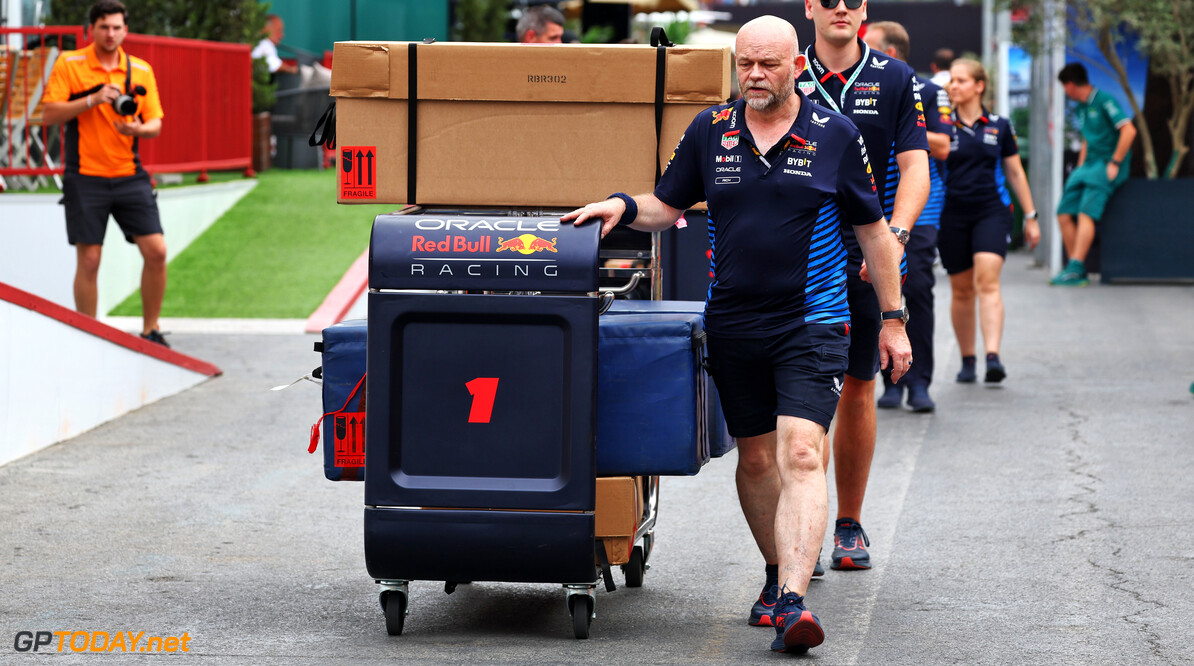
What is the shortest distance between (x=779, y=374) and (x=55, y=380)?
4564 millimetres

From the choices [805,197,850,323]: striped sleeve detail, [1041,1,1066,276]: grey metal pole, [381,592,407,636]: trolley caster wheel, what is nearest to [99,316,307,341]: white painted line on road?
[381,592,407,636]: trolley caster wheel

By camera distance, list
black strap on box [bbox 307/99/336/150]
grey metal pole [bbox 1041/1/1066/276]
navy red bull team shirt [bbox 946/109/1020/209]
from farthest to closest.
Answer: grey metal pole [bbox 1041/1/1066/276], navy red bull team shirt [bbox 946/109/1020/209], black strap on box [bbox 307/99/336/150]

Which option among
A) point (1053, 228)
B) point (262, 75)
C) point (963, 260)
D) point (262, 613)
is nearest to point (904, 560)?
point (262, 613)

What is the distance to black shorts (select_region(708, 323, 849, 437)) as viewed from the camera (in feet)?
15.7

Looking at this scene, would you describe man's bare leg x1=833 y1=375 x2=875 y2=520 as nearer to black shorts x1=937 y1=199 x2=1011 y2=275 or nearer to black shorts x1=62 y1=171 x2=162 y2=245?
black shorts x1=937 y1=199 x2=1011 y2=275

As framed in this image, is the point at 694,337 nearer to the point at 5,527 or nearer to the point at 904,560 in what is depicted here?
the point at 904,560

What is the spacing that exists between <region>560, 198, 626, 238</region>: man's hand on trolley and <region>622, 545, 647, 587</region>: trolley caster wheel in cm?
120

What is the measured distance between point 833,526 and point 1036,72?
13.6m

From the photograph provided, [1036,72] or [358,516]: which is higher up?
[1036,72]

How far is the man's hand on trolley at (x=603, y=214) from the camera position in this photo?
4645 millimetres

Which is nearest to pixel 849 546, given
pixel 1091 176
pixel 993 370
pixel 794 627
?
Answer: pixel 794 627

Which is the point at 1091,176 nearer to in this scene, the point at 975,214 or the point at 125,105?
the point at 975,214

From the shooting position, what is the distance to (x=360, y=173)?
535 centimetres

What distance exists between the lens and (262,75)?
18.1 meters
